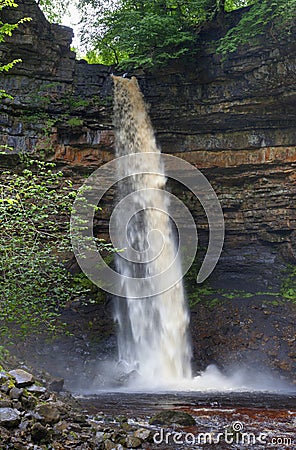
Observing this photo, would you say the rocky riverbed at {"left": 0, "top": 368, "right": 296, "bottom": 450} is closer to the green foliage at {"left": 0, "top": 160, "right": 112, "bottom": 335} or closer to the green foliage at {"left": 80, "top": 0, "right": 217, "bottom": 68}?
the green foliage at {"left": 0, "top": 160, "right": 112, "bottom": 335}

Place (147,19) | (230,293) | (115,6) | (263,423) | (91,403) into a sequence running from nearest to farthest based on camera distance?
(263,423) → (91,403) → (147,19) → (230,293) → (115,6)

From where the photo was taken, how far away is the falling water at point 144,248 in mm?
11945

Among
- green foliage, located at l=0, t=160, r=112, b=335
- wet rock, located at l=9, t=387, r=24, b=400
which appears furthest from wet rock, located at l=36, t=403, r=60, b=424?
green foliage, located at l=0, t=160, r=112, b=335

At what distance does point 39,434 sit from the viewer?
12.2 feet

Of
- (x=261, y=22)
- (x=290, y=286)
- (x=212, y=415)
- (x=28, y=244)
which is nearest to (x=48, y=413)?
(x=212, y=415)

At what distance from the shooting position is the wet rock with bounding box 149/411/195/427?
5.15 meters

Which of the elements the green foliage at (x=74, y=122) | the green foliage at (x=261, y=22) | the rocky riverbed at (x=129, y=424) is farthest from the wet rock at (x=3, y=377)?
the green foliage at (x=261, y=22)

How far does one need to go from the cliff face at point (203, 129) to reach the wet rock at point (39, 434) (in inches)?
341

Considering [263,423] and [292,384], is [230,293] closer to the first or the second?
[292,384]

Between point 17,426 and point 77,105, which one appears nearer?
point 17,426

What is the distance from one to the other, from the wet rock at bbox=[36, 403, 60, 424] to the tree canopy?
10012mm

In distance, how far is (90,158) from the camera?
1334 centimetres

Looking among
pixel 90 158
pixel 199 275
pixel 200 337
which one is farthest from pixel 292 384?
pixel 90 158

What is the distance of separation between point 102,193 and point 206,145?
3.59 meters
